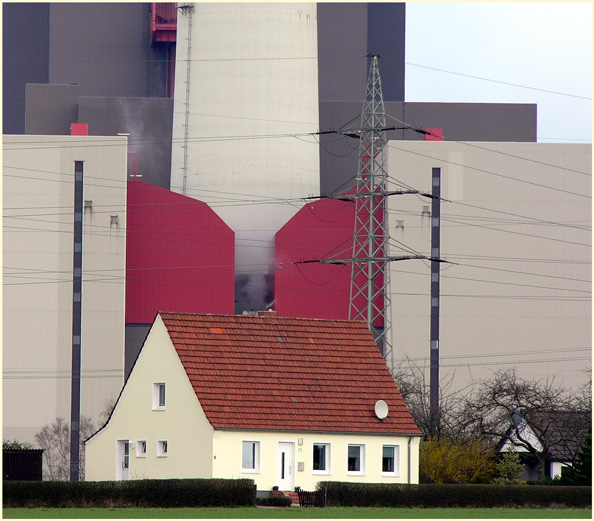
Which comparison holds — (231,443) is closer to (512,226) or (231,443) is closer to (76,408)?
(76,408)

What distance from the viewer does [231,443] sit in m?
37.5

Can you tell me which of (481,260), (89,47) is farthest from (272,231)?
(89,47)

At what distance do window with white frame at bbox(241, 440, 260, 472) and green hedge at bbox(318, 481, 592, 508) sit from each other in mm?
2738

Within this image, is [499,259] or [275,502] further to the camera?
[499,259]

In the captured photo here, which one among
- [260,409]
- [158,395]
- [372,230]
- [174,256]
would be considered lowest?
[260,409]

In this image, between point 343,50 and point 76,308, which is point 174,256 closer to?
point 76,308

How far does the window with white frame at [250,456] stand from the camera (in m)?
37.9

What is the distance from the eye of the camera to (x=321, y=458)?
39.1 meters

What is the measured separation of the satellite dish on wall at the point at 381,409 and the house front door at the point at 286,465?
288cm

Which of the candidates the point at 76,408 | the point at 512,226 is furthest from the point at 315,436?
the point at 512,226

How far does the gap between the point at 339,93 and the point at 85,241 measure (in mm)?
35212

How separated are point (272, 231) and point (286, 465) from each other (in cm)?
5412

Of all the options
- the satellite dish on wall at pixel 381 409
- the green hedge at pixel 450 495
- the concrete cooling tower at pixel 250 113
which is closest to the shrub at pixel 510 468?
the satellite dish on wall at pixel 381 409

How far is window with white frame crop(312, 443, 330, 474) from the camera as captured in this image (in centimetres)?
3897
